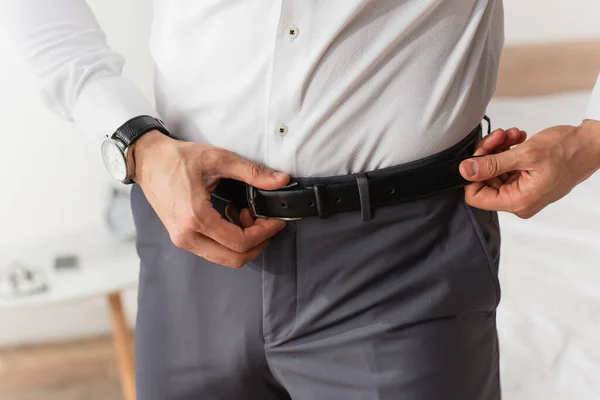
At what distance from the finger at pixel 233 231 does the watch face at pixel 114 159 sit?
5.4 inches

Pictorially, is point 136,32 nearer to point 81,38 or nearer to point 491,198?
point 81,38

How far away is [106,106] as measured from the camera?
783 millimetres

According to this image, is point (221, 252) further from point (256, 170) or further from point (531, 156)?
point (531, 156)

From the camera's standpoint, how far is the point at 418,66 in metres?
0.65

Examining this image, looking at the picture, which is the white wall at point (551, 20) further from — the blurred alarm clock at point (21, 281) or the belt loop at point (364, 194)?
the belt loop at point (364, 194)

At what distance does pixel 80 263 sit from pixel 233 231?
1.09 metres

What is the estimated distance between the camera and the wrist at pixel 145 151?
0.72m

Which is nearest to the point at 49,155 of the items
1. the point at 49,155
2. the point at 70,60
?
the point at 49,155

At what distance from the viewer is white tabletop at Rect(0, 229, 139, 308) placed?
5.27 feet

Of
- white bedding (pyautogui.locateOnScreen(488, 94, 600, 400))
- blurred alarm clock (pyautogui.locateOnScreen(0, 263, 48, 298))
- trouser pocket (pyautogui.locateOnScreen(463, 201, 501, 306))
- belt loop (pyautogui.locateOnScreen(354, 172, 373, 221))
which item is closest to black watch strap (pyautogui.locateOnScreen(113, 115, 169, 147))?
belt loop (pyautogui.locateOnScreen(354, 172, 373, 221))

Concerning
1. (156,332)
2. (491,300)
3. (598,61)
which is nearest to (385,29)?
(491,300)

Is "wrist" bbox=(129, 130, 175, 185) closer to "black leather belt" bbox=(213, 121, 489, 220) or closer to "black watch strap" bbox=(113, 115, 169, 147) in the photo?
"black watch strap" bbox=(113, 115, 169, 147)

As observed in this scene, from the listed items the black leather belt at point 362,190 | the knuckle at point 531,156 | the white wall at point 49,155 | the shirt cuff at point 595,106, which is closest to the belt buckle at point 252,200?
the black leather belt at point 362,190

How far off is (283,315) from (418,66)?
276 millimetres
